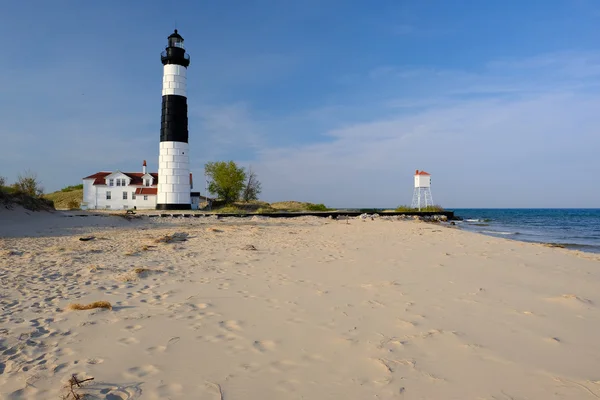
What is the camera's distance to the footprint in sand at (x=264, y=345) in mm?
4094

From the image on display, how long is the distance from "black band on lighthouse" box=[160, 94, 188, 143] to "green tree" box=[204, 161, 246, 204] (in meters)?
12.1

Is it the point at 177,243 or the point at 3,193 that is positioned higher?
the point at 3,193

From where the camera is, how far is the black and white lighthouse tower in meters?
34.4

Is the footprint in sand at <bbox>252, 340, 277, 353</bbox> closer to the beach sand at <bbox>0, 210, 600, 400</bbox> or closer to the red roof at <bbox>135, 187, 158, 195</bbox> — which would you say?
the beach sand at <bbox>0, 210, 600, 400</bbox>

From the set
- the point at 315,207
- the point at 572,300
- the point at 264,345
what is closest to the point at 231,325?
the point at 264,345

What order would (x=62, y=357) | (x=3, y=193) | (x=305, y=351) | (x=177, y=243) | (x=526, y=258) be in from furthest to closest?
(x=3, y=193)
(x=177, y=243)
(x=526, y=258)
(x=305, y=351)
(x=62, y=357)

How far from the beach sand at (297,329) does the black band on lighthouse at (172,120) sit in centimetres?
2631

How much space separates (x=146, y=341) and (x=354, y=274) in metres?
4.80

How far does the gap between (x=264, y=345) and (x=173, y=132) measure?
33103mm

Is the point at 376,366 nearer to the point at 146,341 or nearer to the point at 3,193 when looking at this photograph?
the point at 146,341

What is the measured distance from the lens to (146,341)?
4.25m

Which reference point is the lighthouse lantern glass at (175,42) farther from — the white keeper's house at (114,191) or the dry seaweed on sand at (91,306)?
the dry seaweed on sand at (91,306)

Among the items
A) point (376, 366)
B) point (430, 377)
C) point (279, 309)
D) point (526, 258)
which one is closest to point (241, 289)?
point (279, 309)

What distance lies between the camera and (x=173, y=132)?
34375 millimetres
